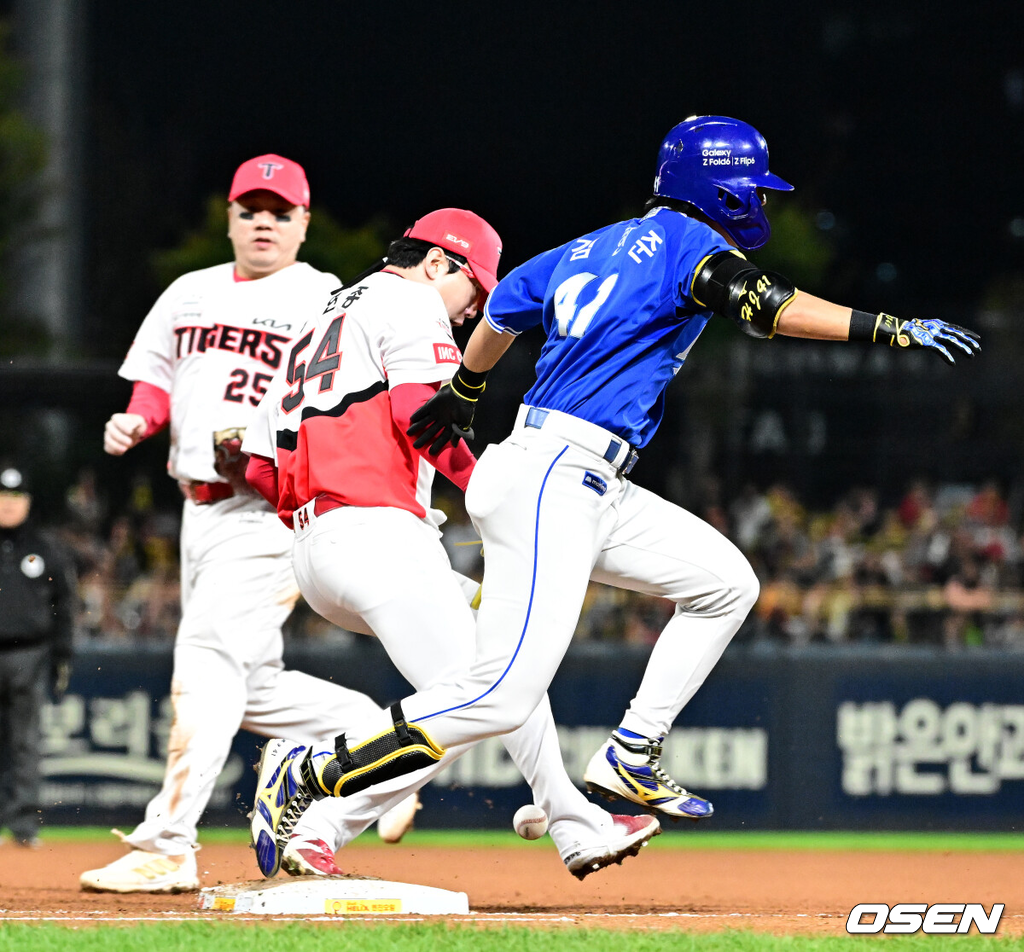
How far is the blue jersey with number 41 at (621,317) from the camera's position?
4.35m

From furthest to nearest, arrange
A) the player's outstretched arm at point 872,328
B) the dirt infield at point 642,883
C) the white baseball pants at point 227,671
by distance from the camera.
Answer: the white baseball pants at point 227,671
the dirt infield at point 642,883
the player's outstretched arm at point 872,328

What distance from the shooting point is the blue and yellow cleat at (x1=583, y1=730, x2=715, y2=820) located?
458 cm

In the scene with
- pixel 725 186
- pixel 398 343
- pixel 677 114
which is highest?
pixel 677 114

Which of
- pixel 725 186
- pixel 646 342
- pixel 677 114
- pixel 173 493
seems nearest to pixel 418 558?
pixel 646 342

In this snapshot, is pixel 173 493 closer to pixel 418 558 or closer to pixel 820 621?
pixel 820 621

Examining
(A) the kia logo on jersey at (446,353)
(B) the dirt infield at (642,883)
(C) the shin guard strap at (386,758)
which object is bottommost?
(B) the dirt infield at (642,883)

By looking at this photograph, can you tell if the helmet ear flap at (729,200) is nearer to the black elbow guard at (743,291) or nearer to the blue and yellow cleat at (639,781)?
the black elbow guard at (743,291)

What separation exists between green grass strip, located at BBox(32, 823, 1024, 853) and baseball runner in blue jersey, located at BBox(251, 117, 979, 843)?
4.43 meters

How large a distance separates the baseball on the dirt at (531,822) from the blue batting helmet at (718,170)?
1952mm

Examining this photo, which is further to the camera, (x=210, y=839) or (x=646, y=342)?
(x=210, y=839)

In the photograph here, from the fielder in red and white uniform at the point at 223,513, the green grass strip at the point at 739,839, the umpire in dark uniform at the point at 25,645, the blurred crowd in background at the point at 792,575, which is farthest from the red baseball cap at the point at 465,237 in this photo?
the blurred crowd in background at the point at 792,575

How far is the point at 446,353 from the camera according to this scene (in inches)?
187

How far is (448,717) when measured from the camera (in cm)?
426

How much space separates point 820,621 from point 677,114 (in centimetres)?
1501
